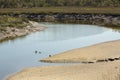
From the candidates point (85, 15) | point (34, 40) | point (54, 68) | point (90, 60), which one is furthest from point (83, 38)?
point (85, 15)

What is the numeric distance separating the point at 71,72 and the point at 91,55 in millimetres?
8974

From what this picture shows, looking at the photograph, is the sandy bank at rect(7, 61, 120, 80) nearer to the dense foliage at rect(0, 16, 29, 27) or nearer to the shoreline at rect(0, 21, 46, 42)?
the shoreline at rect(0, 21, 46, 42)

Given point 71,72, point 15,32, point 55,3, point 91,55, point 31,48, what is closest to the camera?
point 71,72

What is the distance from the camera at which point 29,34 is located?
225ft

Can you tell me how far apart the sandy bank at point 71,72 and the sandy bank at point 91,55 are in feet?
10.6

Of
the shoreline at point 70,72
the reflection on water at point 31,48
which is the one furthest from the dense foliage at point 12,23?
the shoreline at point 70,72

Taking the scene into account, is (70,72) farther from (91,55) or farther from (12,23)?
(12,23)

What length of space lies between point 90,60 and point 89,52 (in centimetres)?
435

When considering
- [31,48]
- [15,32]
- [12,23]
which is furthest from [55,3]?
[31,48]

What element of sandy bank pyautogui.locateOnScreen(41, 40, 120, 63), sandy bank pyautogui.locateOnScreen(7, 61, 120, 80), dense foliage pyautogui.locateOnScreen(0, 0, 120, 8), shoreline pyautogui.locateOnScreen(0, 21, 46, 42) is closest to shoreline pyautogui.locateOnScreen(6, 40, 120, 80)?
sandy bank pyautogui.locateOnScreen(7, 61, 120, 80)

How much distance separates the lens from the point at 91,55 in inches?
1662

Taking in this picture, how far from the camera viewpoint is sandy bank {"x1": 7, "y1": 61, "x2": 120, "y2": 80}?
1236 inches

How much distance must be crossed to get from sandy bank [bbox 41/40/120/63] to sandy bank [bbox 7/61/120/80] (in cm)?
322

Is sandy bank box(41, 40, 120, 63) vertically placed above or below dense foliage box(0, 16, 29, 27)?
above
